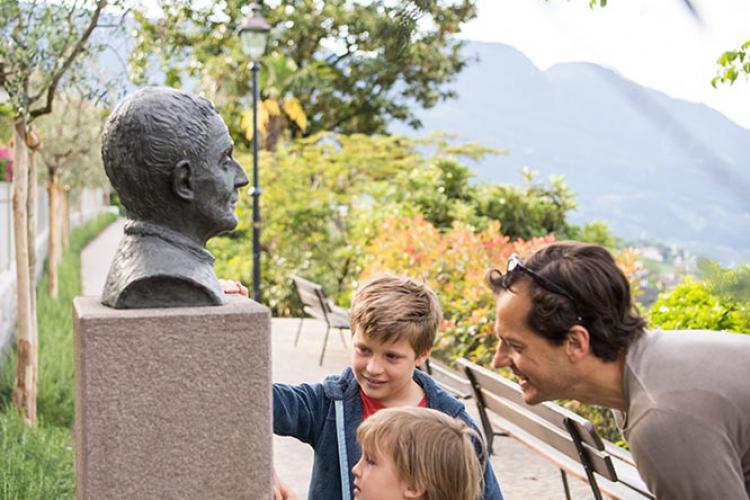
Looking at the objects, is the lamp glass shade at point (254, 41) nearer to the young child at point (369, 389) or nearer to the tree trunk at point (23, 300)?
the tree trunk at point (23, 300)

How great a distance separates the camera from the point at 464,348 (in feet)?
27.1

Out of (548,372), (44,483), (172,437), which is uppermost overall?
(548,372)

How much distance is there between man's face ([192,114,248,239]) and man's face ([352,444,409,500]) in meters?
0.98

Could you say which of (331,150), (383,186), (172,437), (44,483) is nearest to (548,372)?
(172,437)

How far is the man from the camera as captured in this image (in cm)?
175

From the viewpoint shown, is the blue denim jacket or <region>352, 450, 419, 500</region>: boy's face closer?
<region>352, 450, 419, 500</region>: boy's face

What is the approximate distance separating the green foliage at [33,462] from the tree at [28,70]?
0.57 metres

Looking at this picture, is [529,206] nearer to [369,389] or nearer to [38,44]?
[38,44]

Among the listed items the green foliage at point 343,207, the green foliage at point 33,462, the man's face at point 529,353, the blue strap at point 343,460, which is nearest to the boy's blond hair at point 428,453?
the man's face at point 529,353

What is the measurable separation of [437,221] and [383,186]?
1.63m

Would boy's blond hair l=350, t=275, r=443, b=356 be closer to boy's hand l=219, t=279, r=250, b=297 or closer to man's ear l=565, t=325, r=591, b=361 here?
boy's hand l=219, t=279, r=250, b=297

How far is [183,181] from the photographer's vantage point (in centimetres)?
270

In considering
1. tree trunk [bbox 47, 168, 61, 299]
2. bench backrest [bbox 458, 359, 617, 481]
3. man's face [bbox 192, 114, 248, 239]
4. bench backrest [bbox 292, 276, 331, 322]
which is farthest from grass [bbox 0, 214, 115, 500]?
bench backrest [bbox 292, 276, 331, 322]

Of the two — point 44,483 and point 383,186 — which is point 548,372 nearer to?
point 44,483
